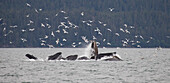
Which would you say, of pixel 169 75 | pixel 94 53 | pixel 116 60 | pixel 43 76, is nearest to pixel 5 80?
pixel 43 76

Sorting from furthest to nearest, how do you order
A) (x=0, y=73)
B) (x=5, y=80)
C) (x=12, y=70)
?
1. (x=12, y=70)
2. (x=0, y=73)
3. (x=5, y=80)

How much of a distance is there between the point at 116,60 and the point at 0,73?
23.6m

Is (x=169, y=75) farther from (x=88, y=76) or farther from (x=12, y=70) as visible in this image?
(x=12, y=70)

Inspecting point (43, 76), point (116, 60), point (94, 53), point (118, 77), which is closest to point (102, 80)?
point (118, 77)

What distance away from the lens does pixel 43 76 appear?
44.3 m

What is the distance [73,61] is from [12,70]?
54.9 feet

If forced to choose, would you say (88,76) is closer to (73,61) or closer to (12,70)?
(12,70)

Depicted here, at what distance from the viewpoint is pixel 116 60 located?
219 feet

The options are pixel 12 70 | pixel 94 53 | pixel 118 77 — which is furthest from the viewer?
pixel 94 53

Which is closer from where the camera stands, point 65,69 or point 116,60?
point 65,69

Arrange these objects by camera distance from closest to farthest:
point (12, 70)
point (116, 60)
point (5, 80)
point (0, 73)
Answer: point (5, 80)
point (0, 73)
point (12, 70)
point (116, 60)

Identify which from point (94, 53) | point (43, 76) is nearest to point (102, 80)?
point (43, 76)

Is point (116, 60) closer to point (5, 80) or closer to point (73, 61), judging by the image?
point (73, 61)

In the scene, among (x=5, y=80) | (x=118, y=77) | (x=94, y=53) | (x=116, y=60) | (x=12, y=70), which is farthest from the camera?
(x=116, y=60)
